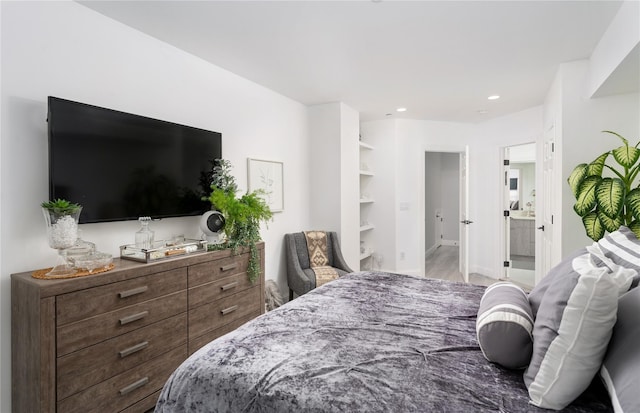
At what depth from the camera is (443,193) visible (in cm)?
843

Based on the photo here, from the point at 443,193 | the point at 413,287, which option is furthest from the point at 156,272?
the point at 443,193

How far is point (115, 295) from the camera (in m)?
1.85

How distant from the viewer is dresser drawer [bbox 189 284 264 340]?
2.34m

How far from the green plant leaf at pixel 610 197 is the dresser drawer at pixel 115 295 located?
297 centimetres

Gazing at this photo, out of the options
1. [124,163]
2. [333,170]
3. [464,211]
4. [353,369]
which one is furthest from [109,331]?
[464,211]

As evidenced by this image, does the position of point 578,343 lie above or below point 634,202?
below

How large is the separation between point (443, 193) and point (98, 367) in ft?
26.4

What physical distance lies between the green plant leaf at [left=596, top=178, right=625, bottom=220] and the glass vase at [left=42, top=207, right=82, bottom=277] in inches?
134

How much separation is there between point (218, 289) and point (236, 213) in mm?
610

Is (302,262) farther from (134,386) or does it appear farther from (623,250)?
(623,250)

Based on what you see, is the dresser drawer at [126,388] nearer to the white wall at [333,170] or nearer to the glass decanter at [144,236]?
the glass decanter at [144,236]

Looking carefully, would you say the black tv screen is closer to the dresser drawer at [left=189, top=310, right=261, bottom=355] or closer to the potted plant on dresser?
the potted plant on dresser

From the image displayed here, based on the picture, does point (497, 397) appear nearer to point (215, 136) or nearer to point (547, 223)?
point (215, 136)

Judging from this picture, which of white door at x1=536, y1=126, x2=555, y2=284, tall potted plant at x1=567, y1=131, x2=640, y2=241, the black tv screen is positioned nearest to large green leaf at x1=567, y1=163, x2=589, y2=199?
tall potted plant at x1=567, y1=131, x2=640, y2=241
